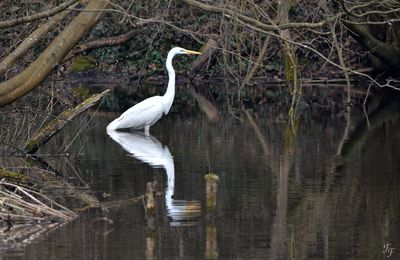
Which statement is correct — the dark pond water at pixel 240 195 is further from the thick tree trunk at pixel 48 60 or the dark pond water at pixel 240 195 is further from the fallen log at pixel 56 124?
the thick tree trunk at pixel 48 60

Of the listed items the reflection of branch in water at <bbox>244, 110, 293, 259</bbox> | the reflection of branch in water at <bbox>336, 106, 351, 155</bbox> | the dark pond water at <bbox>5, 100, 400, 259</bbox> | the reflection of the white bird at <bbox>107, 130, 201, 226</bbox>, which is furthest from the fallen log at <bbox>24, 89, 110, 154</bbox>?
the reflection of branch in water at <bbox>336, 106, 351, 155</bbox>

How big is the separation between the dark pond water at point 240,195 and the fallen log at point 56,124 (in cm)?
50

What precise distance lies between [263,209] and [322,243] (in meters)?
1.80

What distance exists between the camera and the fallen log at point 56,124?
15.1 m

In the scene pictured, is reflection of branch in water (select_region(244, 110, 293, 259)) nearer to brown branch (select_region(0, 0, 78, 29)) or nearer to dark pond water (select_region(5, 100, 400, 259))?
dark pond water (select_region(5, 100, 400, 259))

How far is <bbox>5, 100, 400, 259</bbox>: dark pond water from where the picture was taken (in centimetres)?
954

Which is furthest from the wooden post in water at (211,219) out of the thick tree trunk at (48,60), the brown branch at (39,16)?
the thick tree trunk at (48,60)

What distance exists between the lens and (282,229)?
10.3 m

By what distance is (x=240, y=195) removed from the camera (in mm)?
12367

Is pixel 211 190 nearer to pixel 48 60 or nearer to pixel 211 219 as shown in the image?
pixel 211 219

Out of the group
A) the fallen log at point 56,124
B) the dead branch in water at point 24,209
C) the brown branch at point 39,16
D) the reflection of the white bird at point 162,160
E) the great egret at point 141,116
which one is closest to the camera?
the dead branch in water at point 24,209

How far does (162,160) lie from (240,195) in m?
3.56

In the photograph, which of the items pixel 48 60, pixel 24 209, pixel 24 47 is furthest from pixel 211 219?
pixel 24 47

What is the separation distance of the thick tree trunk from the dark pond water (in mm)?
1423
